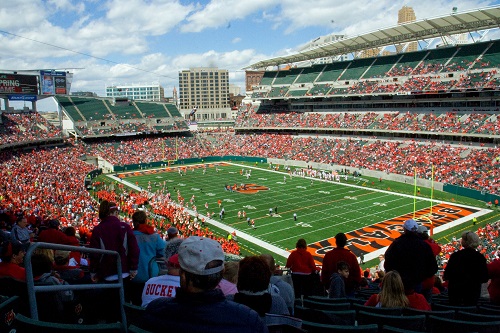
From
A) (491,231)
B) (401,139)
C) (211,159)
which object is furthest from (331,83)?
(491,231)

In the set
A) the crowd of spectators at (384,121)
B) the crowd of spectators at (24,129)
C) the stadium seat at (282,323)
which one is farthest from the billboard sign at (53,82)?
the stadium seat at (282,323)

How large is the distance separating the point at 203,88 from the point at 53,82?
11393cm

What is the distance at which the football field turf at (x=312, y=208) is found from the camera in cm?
2514

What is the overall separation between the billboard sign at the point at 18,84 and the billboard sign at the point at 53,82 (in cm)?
164

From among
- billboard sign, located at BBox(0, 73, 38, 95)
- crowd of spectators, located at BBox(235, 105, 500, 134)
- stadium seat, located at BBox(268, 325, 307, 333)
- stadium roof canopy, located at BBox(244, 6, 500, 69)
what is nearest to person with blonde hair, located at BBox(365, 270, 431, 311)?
stadium seat, located at BBox(268, 325, 307, 333)

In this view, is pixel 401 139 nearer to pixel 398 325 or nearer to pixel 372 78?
pixel 372 78

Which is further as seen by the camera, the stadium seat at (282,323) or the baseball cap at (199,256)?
the stadium seat at (282,323)

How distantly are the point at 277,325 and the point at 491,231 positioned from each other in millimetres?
23198

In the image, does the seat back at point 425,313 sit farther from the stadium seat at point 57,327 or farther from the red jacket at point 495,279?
the stadium seat at point 57,327

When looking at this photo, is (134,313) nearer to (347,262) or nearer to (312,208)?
(347,262)

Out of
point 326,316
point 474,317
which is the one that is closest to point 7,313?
point 326,316

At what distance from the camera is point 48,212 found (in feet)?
76.1

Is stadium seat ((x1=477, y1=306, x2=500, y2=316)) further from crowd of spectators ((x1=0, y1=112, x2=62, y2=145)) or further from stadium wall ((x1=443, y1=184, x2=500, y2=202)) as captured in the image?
crowd of spectators ((x1=0, y1=112, x2=62, y2=145))

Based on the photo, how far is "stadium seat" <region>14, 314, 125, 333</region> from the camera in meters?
2.41
